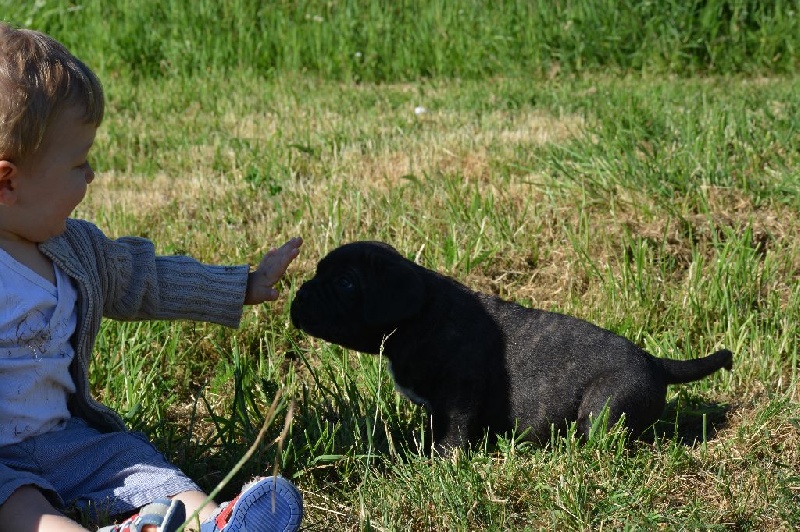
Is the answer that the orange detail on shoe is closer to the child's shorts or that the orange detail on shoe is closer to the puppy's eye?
the child's shorts

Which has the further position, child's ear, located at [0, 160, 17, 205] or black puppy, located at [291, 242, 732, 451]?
black puppy, located at [291, 242, 732, 451]

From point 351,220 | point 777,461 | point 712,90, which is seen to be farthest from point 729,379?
point 712,90

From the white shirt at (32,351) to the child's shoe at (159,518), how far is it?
536 millimetres

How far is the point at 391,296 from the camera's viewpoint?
4070mm

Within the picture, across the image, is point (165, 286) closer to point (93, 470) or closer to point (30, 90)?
point (93, 470)

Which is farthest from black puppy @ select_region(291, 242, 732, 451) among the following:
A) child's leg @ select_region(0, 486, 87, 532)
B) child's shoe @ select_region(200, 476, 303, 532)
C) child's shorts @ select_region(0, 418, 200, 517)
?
child's leg @ select_region(0, 486, 87, 532)

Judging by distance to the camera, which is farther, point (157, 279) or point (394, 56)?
point (394, 56)

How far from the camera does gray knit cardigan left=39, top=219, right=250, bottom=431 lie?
3.72 meters

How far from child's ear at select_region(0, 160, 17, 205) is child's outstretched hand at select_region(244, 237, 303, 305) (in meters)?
1.02

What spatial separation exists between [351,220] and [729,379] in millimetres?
2427

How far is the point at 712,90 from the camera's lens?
9.49 meters

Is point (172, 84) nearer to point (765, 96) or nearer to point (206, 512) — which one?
point (765, 96)

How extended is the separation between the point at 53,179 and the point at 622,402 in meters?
2.21

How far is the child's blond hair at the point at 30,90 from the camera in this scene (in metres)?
3.33
